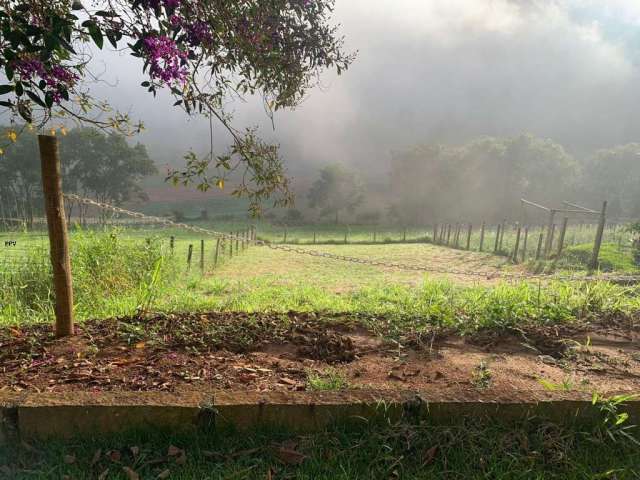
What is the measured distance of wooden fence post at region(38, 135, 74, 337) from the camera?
283 centimetres

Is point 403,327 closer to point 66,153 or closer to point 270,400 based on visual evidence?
point 270,400

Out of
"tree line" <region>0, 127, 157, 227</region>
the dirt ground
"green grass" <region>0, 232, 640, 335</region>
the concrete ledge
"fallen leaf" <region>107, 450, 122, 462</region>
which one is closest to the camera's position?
"fallen leaf" <region>107, 450, 122, 462</region>

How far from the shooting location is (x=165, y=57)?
7.88ft

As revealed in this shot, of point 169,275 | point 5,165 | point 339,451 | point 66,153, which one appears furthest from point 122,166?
point 339,451

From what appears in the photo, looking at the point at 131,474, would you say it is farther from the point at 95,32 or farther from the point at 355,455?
the point at 95,32

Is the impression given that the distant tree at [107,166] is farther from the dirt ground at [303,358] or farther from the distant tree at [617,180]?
the distant tree at [617,180]

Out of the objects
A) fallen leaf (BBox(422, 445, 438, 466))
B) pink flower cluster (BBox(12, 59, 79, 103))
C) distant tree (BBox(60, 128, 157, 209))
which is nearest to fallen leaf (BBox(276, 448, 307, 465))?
fallen leaf (BBox(422, 445, 438, 466))

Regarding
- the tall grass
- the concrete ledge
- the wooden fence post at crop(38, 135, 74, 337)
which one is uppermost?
the wooden fence post at crop(38, 135, 74, 337)

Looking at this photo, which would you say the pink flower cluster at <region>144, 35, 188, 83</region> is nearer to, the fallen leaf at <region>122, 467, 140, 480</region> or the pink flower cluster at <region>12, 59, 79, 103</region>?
the pink flower cluster at <region>12, 59, 79, 103</region>

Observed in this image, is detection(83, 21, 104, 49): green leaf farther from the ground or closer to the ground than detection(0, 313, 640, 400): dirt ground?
farther from the ground

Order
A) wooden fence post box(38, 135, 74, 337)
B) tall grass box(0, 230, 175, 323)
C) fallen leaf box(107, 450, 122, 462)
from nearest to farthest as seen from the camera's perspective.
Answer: fallen leaf box(107, 450, 122, 462) → wooden fence post box(38, 135, 74, 337) → tall grass box(0, 230, 175, 323)

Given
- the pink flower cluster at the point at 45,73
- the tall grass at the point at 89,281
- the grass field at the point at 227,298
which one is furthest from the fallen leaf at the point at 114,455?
the tall grass at the point at 89,281

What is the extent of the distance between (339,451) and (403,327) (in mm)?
1757

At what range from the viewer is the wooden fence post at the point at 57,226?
2.83 meters
